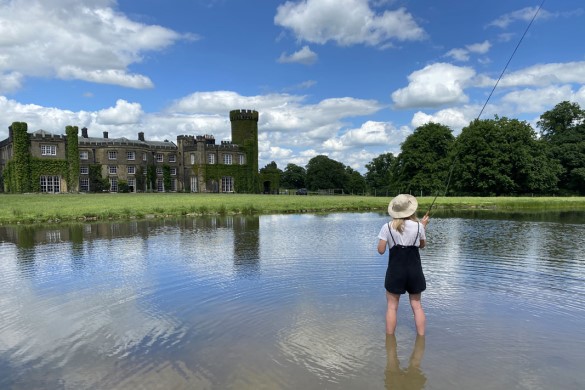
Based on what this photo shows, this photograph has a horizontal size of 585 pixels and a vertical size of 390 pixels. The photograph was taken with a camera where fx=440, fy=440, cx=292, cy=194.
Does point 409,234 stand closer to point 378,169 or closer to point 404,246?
point 404,246

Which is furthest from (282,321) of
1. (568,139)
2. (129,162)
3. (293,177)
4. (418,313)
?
(293,177)

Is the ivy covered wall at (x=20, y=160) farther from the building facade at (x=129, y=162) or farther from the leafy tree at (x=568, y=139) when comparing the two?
the leafy tree at (x=568, y=139)

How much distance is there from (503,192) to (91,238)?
6144cm

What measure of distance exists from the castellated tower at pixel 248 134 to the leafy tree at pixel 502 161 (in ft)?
116

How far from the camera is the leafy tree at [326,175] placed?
414 ft

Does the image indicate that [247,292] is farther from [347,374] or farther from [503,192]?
[503,192]

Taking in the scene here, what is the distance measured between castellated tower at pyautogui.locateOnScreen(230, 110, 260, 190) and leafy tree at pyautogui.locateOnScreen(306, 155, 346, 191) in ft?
153

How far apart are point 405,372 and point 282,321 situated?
2.59 m

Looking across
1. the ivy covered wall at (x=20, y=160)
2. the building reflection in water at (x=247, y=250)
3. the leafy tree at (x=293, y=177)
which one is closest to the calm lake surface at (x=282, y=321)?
the building reflection in water at (x=247, y=250)

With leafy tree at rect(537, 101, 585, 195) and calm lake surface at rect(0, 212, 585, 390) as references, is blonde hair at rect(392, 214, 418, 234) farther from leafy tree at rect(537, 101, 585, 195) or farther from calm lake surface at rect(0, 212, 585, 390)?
leafy tree at rect(537, 101, 585, 195)

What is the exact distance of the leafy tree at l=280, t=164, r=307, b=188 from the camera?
486 feet

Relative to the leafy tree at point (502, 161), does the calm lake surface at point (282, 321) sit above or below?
below

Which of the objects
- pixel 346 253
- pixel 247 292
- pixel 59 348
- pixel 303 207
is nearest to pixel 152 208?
pixel 303 207

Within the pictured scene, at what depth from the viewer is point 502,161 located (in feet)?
212
